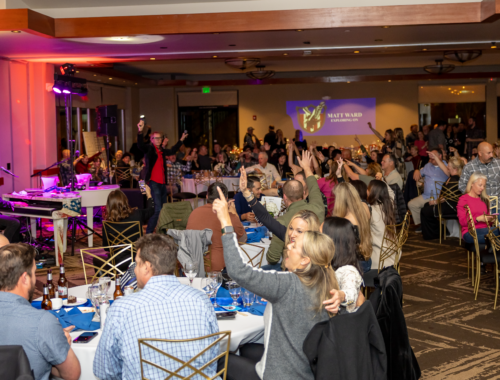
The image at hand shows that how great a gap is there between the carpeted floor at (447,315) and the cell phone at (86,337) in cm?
231

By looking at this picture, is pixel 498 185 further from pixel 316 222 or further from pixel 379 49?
pixel 316 222

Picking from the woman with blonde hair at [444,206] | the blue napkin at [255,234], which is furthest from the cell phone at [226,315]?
the woman with blonde hair at [444,206]

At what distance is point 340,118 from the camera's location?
17.9m

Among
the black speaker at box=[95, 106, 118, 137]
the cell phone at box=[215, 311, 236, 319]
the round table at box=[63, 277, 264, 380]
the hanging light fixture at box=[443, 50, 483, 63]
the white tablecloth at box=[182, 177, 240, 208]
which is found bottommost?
the round table at box=[63, 277, 264, 380]

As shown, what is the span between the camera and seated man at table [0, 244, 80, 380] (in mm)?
2225

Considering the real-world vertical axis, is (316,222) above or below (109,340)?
above

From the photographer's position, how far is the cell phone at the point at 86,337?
2.60 metres

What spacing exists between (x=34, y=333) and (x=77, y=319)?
24.5 inches

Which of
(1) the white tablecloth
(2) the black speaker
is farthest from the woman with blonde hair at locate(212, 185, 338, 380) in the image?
(2) the black speaker

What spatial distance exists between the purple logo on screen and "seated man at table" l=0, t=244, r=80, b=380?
52.9 feet

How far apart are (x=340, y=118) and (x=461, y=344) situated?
14274 mm

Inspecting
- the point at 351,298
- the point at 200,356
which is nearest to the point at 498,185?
the point at 351,298

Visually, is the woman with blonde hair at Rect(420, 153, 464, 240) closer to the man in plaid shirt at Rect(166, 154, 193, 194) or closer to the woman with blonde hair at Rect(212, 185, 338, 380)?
the man in plaid shirt at Rect(166, 154, 193, 194)

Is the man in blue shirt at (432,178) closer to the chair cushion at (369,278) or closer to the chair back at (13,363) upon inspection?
the chair cushion at (369,278)
